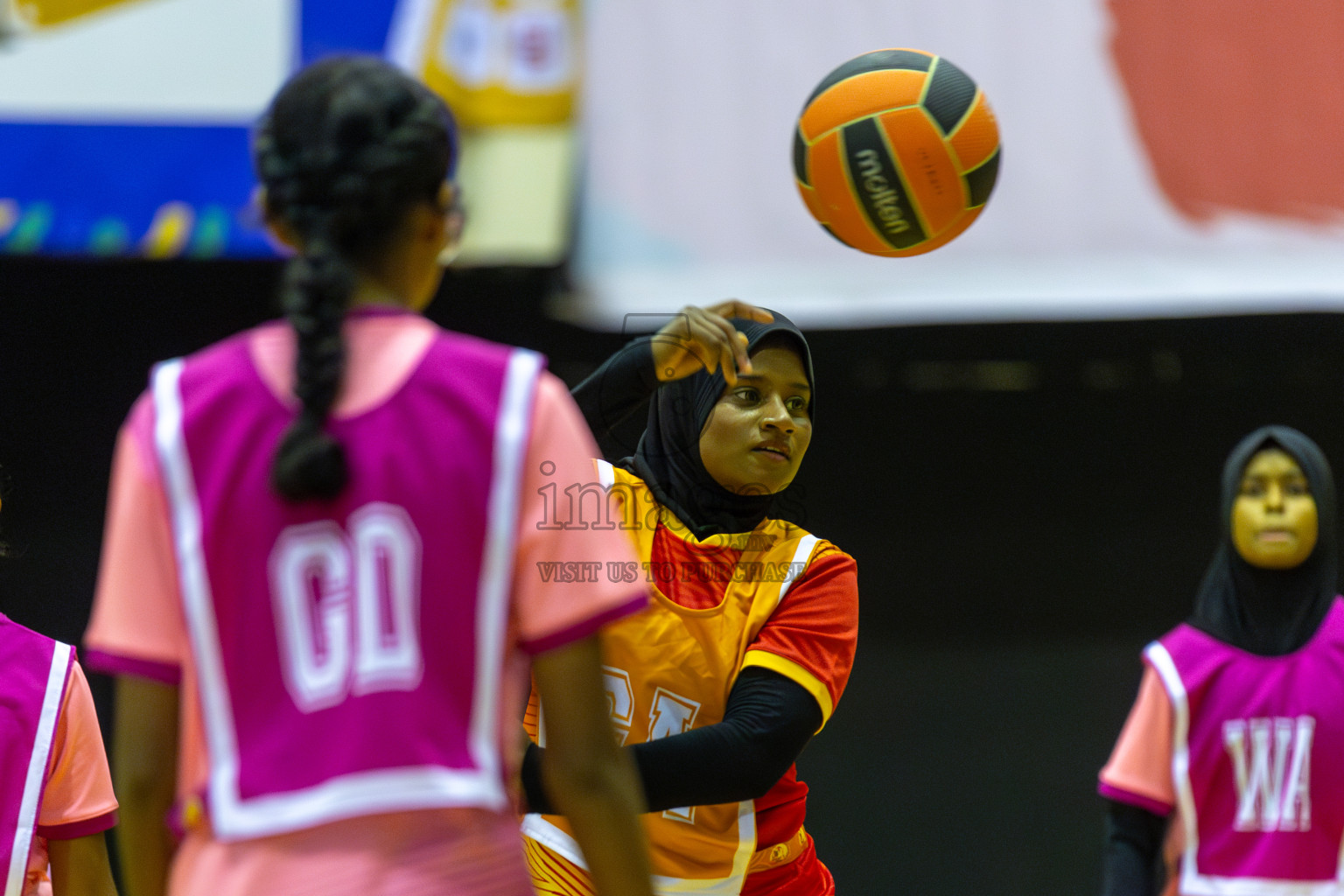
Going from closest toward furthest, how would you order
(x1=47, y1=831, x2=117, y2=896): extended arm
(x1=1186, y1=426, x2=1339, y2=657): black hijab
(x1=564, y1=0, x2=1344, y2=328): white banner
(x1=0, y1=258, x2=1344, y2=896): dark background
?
(x1=47, y1=831, x2=117, y2=896): extended arm < (x1=1186, y1=426, x2=1339, y2=657): black hijab < (x1=564, y1=0, x2=1344, y2=328): white banner < (x1=0, y1=258, x2=1344, y2=896): dark background

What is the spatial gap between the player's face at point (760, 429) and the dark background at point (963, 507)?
281 cm

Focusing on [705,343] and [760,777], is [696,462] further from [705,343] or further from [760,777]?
[760,777]

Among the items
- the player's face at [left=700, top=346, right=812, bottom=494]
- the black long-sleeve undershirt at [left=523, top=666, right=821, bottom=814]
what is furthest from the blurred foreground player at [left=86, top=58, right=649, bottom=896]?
the player's face at [left=700, top=346, right=812, bottom=494]

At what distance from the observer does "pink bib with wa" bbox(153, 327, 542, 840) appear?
4.45 ft

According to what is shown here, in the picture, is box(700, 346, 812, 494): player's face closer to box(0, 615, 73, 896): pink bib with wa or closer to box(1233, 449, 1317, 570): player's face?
box(1233, 449, 1317, 570): player's face

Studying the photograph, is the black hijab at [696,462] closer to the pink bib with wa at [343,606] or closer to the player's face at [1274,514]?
the player's face at [1274,514]

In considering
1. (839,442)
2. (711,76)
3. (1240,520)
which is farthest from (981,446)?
(1240,520)

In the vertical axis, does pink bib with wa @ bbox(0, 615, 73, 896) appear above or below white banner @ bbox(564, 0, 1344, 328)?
below

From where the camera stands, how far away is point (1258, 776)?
10.4 feet

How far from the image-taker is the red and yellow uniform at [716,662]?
2.79 metres

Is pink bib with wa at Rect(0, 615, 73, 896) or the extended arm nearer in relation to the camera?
pink bib with wa at Rect(0, 615, 73, 896)

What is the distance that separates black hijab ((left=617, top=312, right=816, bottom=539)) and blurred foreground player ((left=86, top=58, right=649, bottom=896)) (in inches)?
62.5

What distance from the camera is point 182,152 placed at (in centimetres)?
505

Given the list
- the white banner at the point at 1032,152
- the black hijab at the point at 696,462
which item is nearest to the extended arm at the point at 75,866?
the black hijab at the point at 696,462
